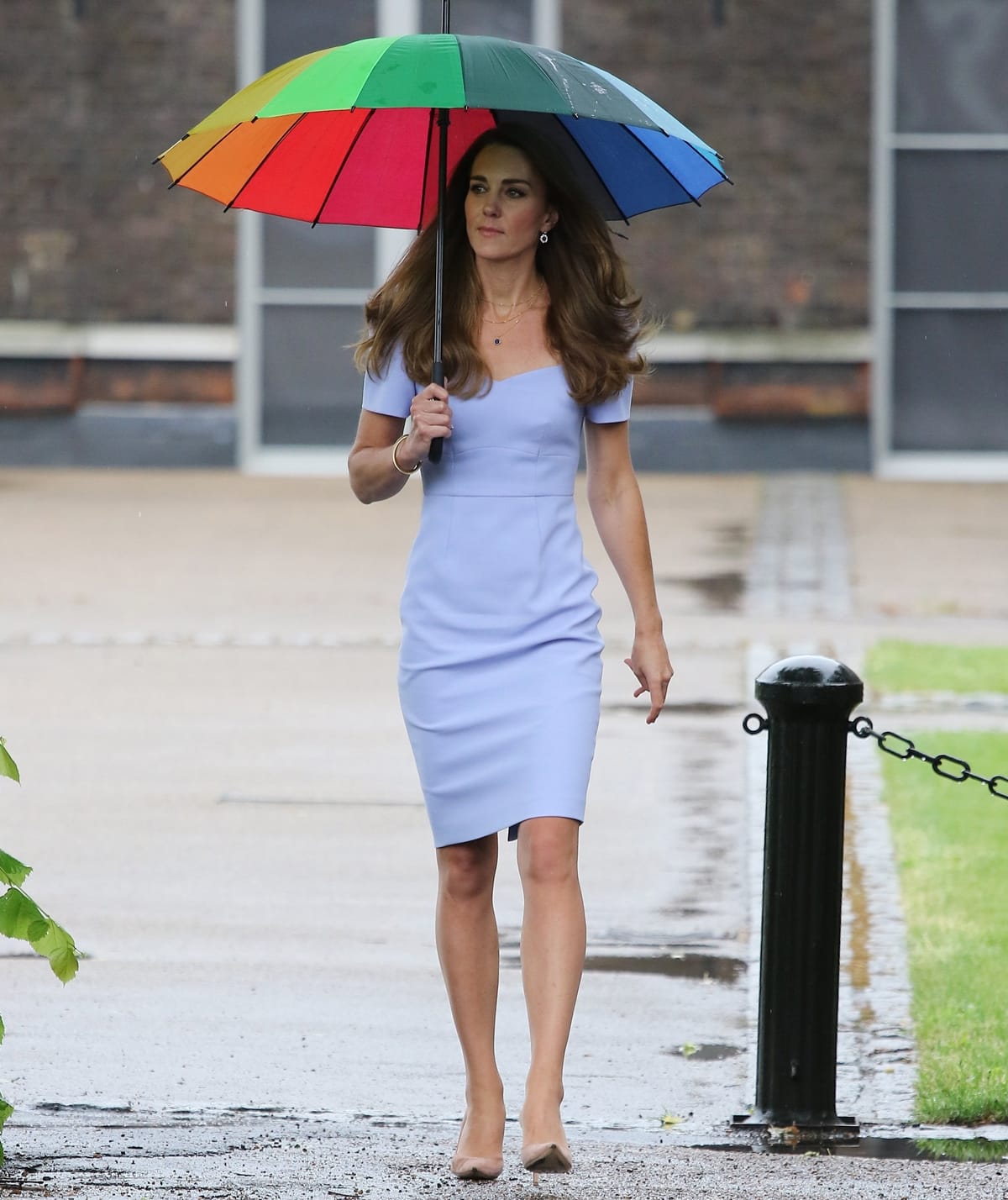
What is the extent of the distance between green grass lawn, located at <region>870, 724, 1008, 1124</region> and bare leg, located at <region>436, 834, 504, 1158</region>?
0.94m

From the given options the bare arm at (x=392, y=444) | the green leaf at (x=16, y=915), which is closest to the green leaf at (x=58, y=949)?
the green leaf at (x=16, y=915)

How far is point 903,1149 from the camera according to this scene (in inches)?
166

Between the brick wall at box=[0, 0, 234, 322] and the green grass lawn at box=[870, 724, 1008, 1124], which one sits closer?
the green grass lawn at box=[870, 724, 1008, 1124]

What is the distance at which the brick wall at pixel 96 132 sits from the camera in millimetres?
18516

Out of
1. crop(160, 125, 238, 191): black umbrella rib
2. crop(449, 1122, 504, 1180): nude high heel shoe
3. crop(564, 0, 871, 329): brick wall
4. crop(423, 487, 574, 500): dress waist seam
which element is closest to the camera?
crop(449, 1122, 504, 1180): nude high heel shoe

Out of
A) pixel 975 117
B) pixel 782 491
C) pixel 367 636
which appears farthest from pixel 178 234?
pixel 367 636

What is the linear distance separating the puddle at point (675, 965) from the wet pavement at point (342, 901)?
1 centimetres

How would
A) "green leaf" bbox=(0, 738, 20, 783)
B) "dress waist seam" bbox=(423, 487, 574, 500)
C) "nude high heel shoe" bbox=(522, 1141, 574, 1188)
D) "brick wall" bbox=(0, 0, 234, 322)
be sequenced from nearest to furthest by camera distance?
1. "green leaf" bbox=(0, 738, 20, 783)
2. "nude high heel shoe" bbox=(522, 1141, 574, 1188)
3. "dress waist seam" bbox=(423, 487, 574, 500)
4. "brick wall" bbox=(0, 0, 234, 322)

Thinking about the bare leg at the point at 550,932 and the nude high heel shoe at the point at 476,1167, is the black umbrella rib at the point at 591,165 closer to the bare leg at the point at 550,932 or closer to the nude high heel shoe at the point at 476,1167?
the bare leg at the point at 550,932

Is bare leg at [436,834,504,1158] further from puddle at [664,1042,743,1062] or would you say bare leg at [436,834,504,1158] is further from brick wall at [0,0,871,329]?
brick wall at [0,0,871,329]

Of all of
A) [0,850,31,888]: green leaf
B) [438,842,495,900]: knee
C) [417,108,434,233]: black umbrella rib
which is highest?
[417,108,434,233]: black umbrella rib

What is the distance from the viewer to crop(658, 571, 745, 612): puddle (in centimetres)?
1139

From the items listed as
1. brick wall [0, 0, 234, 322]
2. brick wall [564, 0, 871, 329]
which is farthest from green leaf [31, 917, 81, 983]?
brick wall [0, 0, 234, 322]

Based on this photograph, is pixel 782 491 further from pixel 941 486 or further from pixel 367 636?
pixel 367 636
